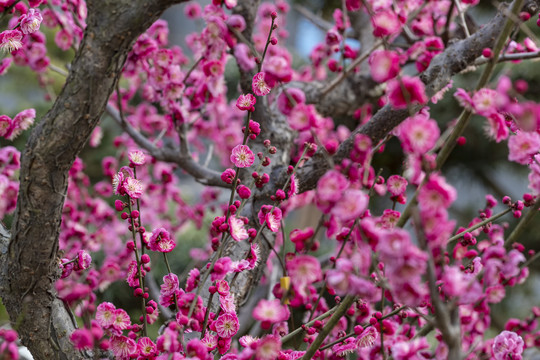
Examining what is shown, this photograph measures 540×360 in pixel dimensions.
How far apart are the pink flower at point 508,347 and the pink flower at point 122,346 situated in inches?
20.0

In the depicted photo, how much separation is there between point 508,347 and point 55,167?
2.22 ft

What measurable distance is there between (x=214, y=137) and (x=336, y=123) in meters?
0.51

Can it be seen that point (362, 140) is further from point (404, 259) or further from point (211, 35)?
point (211, 35)

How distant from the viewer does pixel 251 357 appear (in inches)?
23.1

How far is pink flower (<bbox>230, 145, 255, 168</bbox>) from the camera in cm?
77

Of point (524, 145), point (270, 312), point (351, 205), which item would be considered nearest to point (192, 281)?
point (270, 312)

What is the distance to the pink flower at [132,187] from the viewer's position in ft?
2.54

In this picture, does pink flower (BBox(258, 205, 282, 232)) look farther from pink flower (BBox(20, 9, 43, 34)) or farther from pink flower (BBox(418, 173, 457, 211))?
pink flower (BBox(20, 9, 43, 34))

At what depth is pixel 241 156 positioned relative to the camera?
0.78 m

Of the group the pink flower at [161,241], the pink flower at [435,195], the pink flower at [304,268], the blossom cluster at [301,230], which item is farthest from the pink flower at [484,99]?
the pink flower at [161,241]

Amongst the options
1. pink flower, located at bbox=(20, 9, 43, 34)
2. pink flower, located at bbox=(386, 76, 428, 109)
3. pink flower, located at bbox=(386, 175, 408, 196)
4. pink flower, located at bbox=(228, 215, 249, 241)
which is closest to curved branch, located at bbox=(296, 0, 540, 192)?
pink flower, located at bbox=(386, 175, 408, 196)

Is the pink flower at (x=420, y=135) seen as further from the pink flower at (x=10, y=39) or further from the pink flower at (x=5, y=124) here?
the pink flower at (x=5, y=124)

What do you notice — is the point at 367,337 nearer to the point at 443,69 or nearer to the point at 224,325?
the point at 224,325

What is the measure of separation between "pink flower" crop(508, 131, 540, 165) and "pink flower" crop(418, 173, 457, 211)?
0.18m
